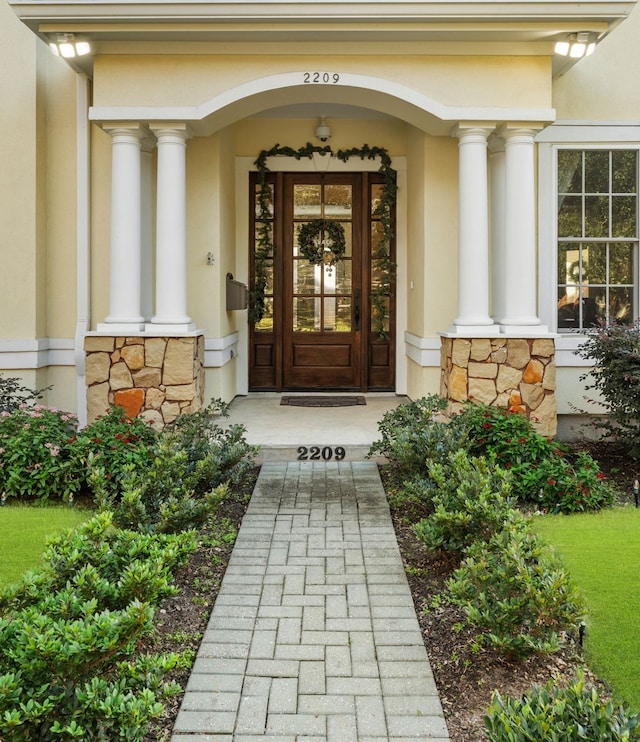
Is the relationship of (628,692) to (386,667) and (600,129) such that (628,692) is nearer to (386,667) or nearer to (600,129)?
(386,667)

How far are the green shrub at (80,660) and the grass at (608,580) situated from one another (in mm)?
1725

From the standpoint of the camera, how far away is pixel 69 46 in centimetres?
602

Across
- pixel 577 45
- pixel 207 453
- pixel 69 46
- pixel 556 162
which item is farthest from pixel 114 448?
pixel 556 162

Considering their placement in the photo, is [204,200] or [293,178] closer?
[204,200]

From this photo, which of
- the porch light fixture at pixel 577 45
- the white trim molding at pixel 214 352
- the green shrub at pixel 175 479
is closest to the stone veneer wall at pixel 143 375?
the green shrub at pixel 175 479

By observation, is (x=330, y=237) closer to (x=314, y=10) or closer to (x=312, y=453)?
(x=314, y=10)

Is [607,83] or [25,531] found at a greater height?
[607,83]

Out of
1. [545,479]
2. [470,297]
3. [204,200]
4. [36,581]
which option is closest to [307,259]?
[204,200]

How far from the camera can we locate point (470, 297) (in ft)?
21.1

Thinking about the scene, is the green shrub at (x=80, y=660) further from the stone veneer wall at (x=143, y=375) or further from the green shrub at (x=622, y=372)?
the green shrub at (x=622, y=372)

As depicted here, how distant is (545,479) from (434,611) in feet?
6.35

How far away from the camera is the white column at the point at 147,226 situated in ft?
22.6

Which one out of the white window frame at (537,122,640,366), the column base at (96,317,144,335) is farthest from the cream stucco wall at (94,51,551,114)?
the column base at (96,317,144,335)

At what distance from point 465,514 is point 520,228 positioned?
3322 millimetres
